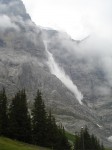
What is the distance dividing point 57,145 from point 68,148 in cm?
1792

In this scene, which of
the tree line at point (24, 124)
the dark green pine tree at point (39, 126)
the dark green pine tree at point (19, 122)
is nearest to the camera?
the dark green pine tree at point (19, 122)

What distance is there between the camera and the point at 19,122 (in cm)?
9512

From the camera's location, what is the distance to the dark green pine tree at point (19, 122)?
92600 millimetres

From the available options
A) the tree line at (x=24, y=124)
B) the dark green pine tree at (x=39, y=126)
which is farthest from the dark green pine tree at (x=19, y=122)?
the dark green pine tree at (x=39, y=126)

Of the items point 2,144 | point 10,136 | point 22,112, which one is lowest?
point 2,144

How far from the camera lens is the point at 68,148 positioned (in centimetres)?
12244

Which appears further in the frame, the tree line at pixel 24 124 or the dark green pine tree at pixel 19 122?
the tree line at pixel 24 124

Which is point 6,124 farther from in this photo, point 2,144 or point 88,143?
point 88,143

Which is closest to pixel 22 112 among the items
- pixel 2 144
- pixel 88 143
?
pixel 2 144

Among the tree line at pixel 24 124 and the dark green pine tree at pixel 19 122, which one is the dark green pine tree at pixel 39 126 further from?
the dark green pine tree at pixel 19 122

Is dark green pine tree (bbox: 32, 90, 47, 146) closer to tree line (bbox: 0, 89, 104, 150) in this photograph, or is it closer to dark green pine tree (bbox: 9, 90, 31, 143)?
tree line (bbox: 0, 89, 104, 150)

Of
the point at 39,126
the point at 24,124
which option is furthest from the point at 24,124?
the point at 39,126

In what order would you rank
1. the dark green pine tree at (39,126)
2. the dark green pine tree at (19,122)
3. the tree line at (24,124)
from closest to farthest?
the dark green pine tree at (19,122) → the tree line at (24,124) → the dark green pine tree at (39,126)

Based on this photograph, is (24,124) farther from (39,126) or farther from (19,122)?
(39,126)
